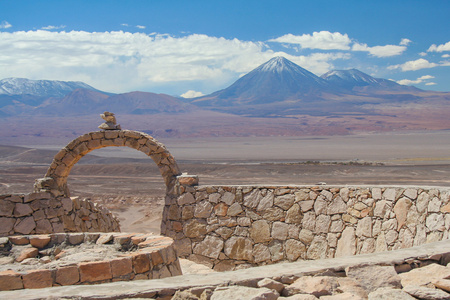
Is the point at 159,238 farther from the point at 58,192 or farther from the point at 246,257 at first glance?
the point at 58,192

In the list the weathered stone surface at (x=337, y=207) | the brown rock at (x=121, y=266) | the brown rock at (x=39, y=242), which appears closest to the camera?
the brown rock at (x=121, y=266)

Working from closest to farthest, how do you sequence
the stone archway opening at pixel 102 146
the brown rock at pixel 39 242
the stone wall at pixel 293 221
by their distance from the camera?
the brown rock at pixel 39 242
the stone wall at pixel 293 221
the stone archway opening at pixel 102 146

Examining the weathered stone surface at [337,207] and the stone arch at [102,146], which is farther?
the stone arch at [102,146]

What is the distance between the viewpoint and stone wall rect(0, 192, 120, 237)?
8648 mm

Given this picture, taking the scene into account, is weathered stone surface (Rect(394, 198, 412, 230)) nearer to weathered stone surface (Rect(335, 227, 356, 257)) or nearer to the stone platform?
weathered stone surface (Rect(335, 227, 356, 257))

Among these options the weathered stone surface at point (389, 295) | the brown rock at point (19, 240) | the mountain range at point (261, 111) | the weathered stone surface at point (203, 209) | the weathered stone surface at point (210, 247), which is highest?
the mountain range at point (261, 111)

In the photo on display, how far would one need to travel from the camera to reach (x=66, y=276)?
410 cm

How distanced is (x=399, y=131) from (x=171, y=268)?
10840 cm

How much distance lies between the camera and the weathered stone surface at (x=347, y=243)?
764 cm

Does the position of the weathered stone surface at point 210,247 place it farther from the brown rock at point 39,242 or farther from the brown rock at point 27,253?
the brown rock at point 27,253

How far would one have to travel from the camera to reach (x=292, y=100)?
17750 cm

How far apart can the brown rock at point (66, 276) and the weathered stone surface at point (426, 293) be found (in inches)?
108

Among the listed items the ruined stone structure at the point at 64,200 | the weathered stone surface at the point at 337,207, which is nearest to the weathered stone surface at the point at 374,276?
the weathered stone surface at the point at 337,207

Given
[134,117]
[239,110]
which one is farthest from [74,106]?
[239,110]
